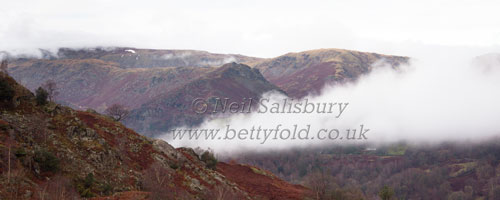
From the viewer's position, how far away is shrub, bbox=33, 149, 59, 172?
1892 inches

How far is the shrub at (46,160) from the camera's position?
48053 mm

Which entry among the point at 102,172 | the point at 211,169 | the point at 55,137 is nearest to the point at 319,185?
the point at 211,169

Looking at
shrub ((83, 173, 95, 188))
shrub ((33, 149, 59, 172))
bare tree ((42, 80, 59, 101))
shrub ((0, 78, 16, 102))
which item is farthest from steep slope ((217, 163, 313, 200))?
shrub ((0, 78, 16, 102))

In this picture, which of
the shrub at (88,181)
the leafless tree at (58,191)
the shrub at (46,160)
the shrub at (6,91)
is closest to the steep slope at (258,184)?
the shrub at (88,181)

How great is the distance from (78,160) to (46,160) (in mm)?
6970

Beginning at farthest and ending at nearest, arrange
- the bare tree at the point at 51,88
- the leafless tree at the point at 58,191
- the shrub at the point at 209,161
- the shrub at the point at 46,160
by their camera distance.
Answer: the bare tree at the point at 51,88, the shrub at the point at 209,161, the shrub at the point at 46,160, the leafless tree at the point at 58,191

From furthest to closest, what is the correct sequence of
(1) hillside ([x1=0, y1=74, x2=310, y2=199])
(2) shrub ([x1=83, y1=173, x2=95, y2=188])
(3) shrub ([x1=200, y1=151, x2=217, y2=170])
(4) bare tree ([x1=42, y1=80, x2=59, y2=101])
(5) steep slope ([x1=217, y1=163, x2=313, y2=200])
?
(4) bare tree ([x1=42, y1=80, x2=59, y2=101]) → (3) shrub ([x1=200, y1=151, x2=217, y2=170]) → (5) steep slope ([x1=217, y1=163, x2=313, y2=200]) → (2) shrub ([x1=83, y1=173, x2=95, y2=188]) → (1) hillside ([x1=0, y1=74, x2=310, y2=199])

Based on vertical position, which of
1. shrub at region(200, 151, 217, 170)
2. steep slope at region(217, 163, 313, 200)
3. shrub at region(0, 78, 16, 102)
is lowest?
steep slope at region(217, 163, 313, 200)

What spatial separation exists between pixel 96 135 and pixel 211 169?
94.4 feet

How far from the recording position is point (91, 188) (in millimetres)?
50344

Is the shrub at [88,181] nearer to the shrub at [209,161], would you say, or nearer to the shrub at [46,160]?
the shrub at [46,160]

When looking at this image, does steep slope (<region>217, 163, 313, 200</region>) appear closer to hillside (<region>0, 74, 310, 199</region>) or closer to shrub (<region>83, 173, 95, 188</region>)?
hillside (<region>0, 74, 310, 199</region>)

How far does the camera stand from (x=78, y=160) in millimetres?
Result: 55281

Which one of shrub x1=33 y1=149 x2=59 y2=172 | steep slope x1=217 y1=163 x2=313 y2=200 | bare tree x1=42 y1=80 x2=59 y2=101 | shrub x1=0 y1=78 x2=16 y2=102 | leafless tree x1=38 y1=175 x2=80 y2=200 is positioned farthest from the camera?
bare tree x1=42 y1=80 x2=59 y2=101
